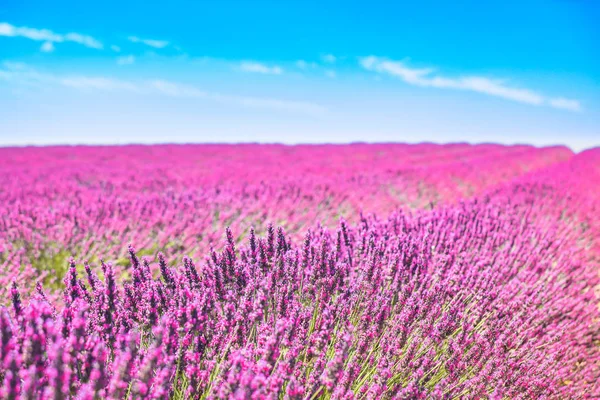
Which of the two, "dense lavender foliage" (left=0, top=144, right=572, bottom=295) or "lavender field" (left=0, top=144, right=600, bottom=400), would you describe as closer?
"lavender field" (left=0, top=144, right=600, bottom=400)

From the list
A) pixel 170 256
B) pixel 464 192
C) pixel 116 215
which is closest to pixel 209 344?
pixel 170 256

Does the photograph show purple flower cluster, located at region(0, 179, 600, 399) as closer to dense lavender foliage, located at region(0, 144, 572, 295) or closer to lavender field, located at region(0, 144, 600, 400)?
lavender field, located at region(0, 144, 600, 400)

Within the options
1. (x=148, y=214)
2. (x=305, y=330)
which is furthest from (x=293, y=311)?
(x=148, y=214)

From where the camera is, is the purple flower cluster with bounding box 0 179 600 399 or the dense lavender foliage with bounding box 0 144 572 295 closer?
the purple flower cluster with bounding box 0 179 600 399

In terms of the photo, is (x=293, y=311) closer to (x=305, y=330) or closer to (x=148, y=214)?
(x=305, y=330)

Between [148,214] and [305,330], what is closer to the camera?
[305,330]

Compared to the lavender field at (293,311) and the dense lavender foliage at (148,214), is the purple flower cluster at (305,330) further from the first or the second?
the dense lavender foliage at (148,214)

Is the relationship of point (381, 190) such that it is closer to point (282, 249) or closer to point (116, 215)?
point (116, 215)

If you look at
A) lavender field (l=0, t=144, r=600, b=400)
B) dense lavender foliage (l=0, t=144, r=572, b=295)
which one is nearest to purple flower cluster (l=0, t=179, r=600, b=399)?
lavender field (l=0, t=144, r=600, b=400)

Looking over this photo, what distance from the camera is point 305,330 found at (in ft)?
4.56

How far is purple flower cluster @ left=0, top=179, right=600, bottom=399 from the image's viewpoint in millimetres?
907

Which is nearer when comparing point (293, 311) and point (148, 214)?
point (293, 311)

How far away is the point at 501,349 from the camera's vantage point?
1.65 meters

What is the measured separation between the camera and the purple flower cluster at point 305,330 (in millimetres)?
907
